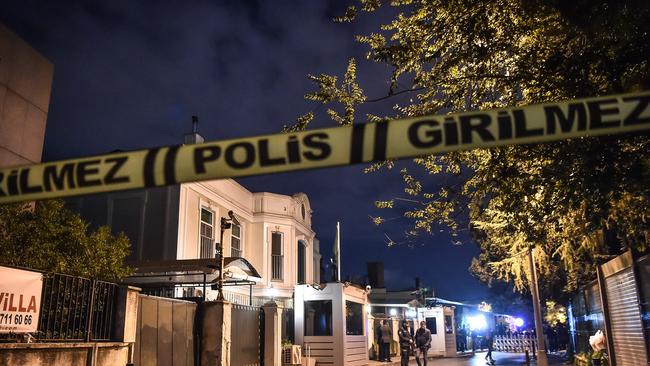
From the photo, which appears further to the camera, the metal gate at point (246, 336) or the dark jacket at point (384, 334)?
the dark jacket at point (384, 334)

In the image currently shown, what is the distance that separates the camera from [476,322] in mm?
46312

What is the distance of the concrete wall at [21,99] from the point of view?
1218 centimetres

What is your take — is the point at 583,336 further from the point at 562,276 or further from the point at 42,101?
the point at 42,101

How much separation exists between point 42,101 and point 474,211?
1049 cm

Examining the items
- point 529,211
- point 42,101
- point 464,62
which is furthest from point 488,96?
point 42,101

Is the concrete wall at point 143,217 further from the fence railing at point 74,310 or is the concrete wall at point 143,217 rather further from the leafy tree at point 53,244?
A: the fence railing at point 74,310

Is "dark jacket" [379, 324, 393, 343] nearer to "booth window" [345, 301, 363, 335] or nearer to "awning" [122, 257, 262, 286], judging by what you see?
"booth window" [345, 301, 363, 335]

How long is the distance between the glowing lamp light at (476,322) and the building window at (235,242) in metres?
27.5

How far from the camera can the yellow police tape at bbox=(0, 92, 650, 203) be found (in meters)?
3.10

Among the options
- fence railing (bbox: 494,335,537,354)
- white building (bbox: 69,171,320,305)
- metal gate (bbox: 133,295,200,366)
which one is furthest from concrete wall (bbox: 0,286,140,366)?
fence railing (bbox: 494,335,537,354)

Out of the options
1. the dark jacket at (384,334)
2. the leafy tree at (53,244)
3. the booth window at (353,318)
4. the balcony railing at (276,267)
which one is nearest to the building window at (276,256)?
the balcony railing at (276,267)

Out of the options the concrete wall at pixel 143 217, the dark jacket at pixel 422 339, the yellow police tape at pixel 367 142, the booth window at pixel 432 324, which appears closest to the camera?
the yellow police tape at pixel 367 142

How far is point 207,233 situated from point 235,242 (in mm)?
2694

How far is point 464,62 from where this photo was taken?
9273 mm
